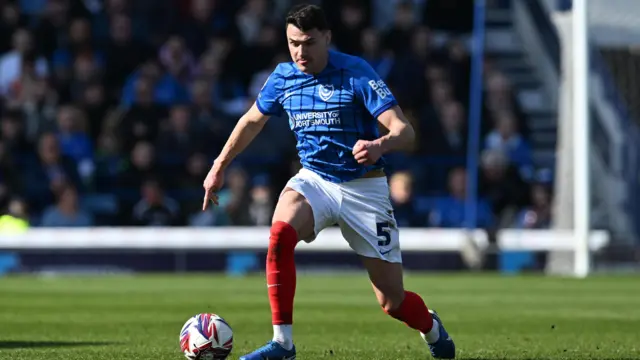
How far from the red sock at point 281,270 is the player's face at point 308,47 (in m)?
0.89

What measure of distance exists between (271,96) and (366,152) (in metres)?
1.03

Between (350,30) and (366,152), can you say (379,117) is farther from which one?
(350,30)

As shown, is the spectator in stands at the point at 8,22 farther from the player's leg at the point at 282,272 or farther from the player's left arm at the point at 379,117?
the player's leg at the point at 282,272

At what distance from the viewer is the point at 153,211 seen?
2069 centimetres

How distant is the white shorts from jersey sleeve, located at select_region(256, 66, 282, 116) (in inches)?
16.3

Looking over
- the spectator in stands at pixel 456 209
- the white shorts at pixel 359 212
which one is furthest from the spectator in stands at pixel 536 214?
the white shorts at pixel 359 212

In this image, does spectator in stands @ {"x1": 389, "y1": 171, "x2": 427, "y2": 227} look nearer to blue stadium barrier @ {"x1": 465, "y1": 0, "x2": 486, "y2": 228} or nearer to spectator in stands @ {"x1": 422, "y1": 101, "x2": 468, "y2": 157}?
blue stadium barrier @ {"x1": 465, "y1": 0, "x2": 486, "y2": 228}

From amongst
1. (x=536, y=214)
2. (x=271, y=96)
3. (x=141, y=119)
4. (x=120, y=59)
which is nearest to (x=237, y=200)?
(x=141, y=119)

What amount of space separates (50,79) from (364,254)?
15606 mm

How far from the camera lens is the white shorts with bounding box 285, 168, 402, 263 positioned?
754 cm

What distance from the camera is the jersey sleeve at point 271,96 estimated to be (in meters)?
7.67

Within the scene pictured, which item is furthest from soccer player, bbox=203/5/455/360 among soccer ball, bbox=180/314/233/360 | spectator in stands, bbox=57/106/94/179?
spectator in stands, bbox=57/106/94/179

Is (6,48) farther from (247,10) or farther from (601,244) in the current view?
(601,244)

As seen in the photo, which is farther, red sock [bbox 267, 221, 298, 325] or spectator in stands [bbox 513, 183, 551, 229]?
spectator in stands [bbox 513, 183, 551, 229]
